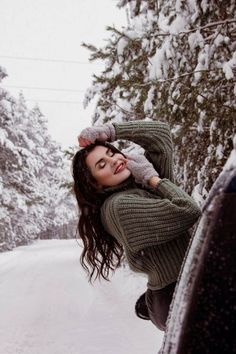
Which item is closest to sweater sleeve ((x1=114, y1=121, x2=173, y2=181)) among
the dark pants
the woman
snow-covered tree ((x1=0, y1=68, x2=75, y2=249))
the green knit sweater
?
the woman

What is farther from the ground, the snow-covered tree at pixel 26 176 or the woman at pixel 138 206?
the woman at pixel 138 206

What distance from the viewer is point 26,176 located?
2238cm

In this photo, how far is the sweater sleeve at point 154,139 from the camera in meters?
2.45

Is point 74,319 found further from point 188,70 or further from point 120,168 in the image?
point 120,168

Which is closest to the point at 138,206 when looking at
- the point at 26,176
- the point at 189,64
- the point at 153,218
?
the point at 153,218

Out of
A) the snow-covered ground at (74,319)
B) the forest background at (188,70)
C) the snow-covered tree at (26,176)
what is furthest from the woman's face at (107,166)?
the snow-covered tree at (26,176)

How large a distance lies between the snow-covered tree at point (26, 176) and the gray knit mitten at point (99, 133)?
13.2 metres

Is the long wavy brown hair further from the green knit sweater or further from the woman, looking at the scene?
the green knit sweater

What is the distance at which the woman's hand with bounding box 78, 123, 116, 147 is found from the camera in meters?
2.35

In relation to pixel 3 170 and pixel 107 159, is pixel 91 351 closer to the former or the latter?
pixel 107 159

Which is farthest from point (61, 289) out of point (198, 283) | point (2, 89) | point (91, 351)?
point (198, 283)

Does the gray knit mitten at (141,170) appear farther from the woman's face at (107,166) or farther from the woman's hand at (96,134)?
the woman's hand at (96,134)

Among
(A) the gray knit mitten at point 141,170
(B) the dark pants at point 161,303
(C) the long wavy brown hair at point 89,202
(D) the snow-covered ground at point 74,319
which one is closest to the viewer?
(B) the dark pants at point 161,303

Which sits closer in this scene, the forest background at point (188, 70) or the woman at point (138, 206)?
the woman at point (138, 206)
